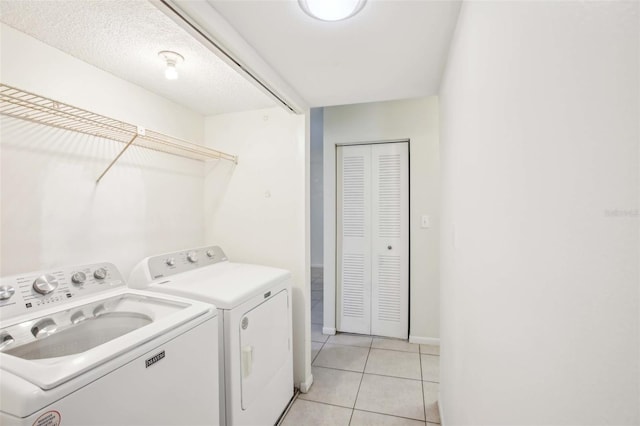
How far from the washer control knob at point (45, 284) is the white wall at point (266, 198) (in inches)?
45.5

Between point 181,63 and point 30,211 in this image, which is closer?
point 30,211

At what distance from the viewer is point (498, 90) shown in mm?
691

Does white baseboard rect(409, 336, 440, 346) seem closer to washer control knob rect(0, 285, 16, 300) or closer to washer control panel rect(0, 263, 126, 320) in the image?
washer control panel rect(0, 263, 126, 320)

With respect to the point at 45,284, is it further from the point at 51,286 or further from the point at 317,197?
the point at 317,197

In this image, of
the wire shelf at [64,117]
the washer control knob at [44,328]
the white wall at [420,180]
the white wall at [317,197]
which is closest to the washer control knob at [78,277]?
the washer control knob at [44,328]

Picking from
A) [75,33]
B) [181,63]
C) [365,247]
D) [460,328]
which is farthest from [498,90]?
[365,247]

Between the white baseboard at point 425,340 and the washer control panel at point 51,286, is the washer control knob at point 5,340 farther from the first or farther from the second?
the white baseboard at point 425,340

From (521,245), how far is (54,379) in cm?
117

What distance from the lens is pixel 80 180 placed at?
5.13 feet

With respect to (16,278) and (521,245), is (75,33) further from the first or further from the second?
(521,245)

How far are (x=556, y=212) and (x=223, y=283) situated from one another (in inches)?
60.5

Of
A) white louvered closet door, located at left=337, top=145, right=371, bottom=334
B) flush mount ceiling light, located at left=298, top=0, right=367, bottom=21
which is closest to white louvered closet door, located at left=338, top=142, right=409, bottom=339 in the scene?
white louvered closet door, located at left=337, top=145, right=371, bottom=334

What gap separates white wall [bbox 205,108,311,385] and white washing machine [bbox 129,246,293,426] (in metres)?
0.22

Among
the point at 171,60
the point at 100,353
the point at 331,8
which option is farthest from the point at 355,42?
the point at 100,353
